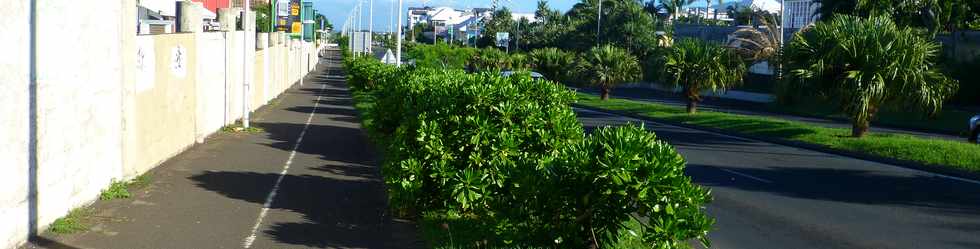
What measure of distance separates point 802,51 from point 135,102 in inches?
623

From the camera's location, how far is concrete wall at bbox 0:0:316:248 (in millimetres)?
8117

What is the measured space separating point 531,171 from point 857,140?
16.8 m

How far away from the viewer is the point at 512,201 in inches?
321

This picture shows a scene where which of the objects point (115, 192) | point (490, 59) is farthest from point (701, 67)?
point (490, 59)

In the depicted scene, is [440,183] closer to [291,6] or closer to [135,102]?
[135,102]

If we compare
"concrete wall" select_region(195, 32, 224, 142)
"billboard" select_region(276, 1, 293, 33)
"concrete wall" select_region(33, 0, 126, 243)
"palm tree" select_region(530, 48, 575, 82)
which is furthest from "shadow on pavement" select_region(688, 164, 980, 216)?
"palm tree" select_region(530, 48, 575, 82)

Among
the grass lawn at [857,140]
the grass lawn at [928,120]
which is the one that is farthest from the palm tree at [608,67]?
the grass lawn at [928,120]

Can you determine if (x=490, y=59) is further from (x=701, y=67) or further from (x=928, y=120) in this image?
(x=928, y=120)

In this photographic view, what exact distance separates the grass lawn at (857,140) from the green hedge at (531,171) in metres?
9.96

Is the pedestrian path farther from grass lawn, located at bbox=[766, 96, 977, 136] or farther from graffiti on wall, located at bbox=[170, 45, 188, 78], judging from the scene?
grass lawn, located at bbox=[766, 96, 977, 136]

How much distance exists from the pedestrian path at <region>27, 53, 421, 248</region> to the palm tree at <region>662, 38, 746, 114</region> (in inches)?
645

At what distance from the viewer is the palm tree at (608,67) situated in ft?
142

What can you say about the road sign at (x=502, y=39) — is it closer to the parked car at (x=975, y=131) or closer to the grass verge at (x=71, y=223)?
the parked car at (x=975, y=131)

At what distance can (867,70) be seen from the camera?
22781 mm
